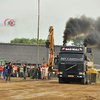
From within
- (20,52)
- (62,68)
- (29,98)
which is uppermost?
(20,52)

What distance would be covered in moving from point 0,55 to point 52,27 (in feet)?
44.4

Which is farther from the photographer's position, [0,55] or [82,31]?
[0,55]

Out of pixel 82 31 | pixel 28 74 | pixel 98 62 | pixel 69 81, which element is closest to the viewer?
pixel 69 81

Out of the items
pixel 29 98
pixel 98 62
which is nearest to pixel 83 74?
pixel 29 98

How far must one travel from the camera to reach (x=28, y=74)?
122 ft

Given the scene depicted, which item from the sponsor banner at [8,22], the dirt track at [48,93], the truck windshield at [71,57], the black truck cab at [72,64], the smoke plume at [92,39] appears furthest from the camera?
the sponsor banner at [8,22]

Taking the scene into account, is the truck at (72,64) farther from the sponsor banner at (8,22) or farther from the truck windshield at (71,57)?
the sponsor banner at (8,22)

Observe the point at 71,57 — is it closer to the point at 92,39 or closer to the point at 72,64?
the point at 72,64

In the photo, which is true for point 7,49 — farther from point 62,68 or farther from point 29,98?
point 29,98

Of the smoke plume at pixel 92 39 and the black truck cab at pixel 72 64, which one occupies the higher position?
the smoke plume at pixel 92 39

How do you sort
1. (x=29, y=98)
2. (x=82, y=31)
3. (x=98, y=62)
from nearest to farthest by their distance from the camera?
(x=29, y=98) → (x=82, y=31) → (x=98, y=62)

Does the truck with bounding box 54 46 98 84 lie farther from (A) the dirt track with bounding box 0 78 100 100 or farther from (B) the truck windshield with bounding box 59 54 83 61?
(A) the dirt track with bounding box 0 78 100 100

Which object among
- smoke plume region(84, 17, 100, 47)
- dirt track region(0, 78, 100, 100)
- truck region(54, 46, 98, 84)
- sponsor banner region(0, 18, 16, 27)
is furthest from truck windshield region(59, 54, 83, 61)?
sponsor banner region(0, 18, 16, 27)

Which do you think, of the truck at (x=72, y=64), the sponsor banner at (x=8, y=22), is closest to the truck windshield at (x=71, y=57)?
the truck at (x=72, y=64)
